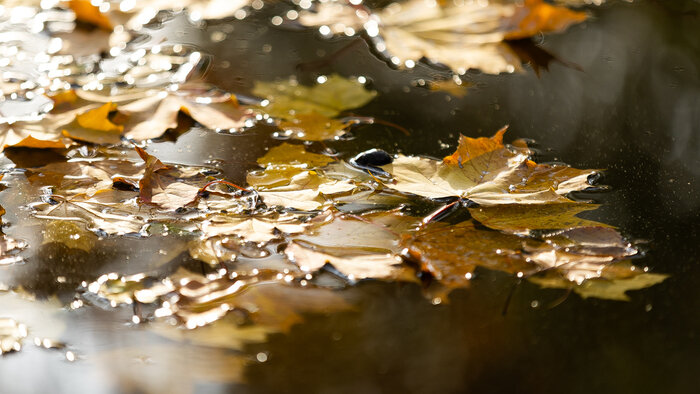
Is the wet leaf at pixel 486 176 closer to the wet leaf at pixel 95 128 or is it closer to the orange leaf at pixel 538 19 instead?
the wet leaf at pixel 95 128

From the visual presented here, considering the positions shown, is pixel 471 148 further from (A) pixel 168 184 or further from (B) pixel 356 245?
(A) pixel 168 184

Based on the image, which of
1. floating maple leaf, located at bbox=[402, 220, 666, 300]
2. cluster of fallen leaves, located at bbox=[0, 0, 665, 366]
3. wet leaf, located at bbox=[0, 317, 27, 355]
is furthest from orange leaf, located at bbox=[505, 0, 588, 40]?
wet leaf, located at bbox=[0, 317, 27, 355]

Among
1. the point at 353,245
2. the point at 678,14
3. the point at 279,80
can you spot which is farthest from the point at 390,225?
the point at 678,14

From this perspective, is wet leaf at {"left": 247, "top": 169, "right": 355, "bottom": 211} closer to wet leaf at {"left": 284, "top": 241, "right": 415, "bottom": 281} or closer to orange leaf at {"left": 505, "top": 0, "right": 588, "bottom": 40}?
wet leaf at {"left": 284, "top": 241, "right": 415, "bottom": 281}

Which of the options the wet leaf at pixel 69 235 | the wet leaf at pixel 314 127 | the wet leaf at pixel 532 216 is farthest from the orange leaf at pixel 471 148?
the wet leaf at pixel 69 235

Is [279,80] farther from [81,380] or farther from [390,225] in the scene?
[81,380]
